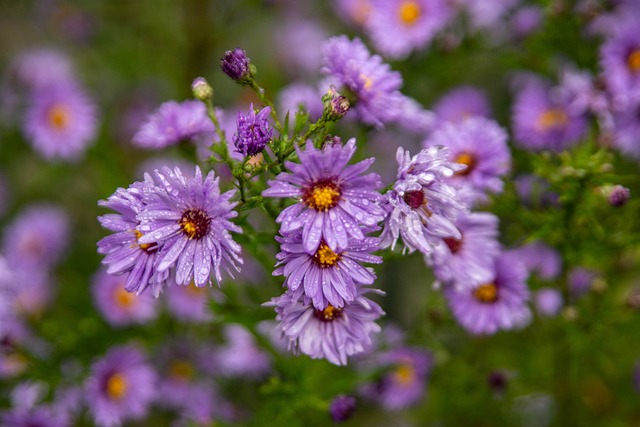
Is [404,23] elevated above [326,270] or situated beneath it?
elevated above

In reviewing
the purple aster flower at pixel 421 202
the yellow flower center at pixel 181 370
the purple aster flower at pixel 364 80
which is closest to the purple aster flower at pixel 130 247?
the purple aster flower at pixel 421 202

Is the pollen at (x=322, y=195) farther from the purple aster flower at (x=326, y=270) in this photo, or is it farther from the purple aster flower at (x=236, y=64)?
the purple aster flower at (x=236, y=64)

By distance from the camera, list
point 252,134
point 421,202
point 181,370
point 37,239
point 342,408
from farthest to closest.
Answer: point 37,239 < point 181,370 < point 342,408 < point 421,202 < point 252,134

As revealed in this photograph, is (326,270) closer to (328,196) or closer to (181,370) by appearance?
(328,196)

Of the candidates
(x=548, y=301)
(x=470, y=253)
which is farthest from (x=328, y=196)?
(x=548, y=301)

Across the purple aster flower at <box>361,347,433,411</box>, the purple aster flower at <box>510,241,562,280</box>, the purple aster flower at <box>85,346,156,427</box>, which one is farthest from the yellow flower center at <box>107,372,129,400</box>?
the purple aster flower at <box>510,241,562,280</box>

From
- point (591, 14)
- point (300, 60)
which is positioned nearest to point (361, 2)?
point (300, 60)

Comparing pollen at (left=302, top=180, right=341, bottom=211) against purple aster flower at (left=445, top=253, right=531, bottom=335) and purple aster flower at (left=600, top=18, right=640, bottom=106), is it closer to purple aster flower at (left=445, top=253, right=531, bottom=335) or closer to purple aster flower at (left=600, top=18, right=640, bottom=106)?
purple aster flower at (left=445, top=253, right=531, bottom=335)

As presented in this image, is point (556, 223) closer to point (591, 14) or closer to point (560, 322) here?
point (560, 322)
